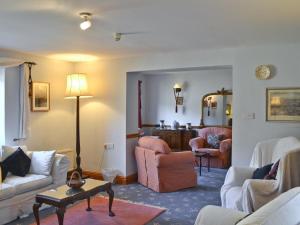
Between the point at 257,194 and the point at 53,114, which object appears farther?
the point at 53,114

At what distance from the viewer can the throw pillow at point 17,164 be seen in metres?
4.27

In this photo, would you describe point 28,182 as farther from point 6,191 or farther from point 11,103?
point 11,103

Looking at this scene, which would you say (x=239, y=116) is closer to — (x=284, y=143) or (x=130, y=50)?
(x=284, y=143)

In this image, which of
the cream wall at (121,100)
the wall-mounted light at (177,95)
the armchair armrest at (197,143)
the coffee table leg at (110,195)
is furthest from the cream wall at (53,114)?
the wall-mounted light at (177,95)

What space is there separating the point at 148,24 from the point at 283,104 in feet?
7.75

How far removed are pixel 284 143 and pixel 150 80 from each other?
5.69m

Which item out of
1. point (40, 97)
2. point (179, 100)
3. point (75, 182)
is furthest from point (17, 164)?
point (179, 100)

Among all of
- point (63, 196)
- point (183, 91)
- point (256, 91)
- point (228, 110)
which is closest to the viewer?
point (63, 196)

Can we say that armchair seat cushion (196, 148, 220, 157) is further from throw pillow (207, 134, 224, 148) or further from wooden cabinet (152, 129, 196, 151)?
wooden cabinet (152, 129, 196, 151)

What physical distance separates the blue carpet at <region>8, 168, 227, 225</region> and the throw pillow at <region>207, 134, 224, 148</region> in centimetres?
A: 131

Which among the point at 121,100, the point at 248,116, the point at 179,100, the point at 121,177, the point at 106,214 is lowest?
the point at 106,214

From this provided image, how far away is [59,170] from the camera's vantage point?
4.55m

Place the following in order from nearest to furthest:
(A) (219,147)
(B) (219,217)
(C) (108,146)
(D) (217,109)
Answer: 1. (B) (219,217)
2. (C) (108,146)
3. (A) (219,147)
4. (D) (217,109)

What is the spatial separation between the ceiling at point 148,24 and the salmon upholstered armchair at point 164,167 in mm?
1659
